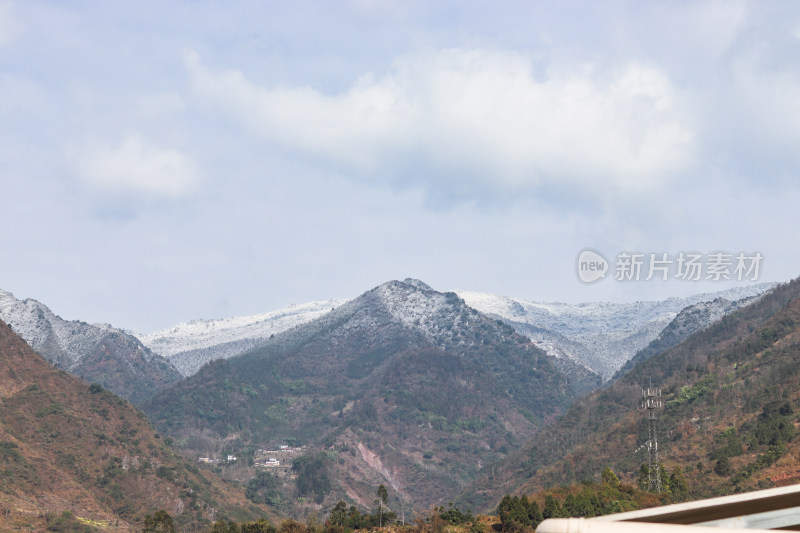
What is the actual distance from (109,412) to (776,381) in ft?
375

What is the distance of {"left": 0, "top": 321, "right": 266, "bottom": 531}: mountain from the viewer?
104 m

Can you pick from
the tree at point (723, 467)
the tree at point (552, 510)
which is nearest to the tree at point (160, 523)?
the tree at point (552, 510)

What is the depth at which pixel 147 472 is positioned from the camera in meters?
127

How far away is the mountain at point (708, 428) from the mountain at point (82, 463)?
59435 mm

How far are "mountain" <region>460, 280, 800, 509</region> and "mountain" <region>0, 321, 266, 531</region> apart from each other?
59435 millimetres

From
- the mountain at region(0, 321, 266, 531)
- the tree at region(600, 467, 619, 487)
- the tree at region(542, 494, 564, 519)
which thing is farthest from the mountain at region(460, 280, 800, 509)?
the mountain at region(0, 321, 266, 531)

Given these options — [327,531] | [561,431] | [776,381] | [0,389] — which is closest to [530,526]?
[327,531]

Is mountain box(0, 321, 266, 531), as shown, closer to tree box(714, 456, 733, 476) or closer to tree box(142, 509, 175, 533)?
tree box(142, 509, 175, 533)

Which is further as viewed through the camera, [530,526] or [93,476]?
[93,476]

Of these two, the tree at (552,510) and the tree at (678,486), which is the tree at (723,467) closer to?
the tree at (678,486)

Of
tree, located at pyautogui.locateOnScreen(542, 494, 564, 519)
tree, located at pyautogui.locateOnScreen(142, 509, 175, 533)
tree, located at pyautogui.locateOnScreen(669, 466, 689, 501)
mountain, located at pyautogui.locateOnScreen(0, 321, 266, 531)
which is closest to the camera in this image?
tree, located at pyautogui.locateOnScreen(542, 494, 564, 519)

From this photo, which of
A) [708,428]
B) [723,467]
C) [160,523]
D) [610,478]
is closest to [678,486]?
[610,478]

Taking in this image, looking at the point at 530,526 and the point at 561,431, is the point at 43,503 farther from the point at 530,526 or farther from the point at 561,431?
the point at 561,431

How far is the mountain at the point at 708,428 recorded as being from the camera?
92750mm
